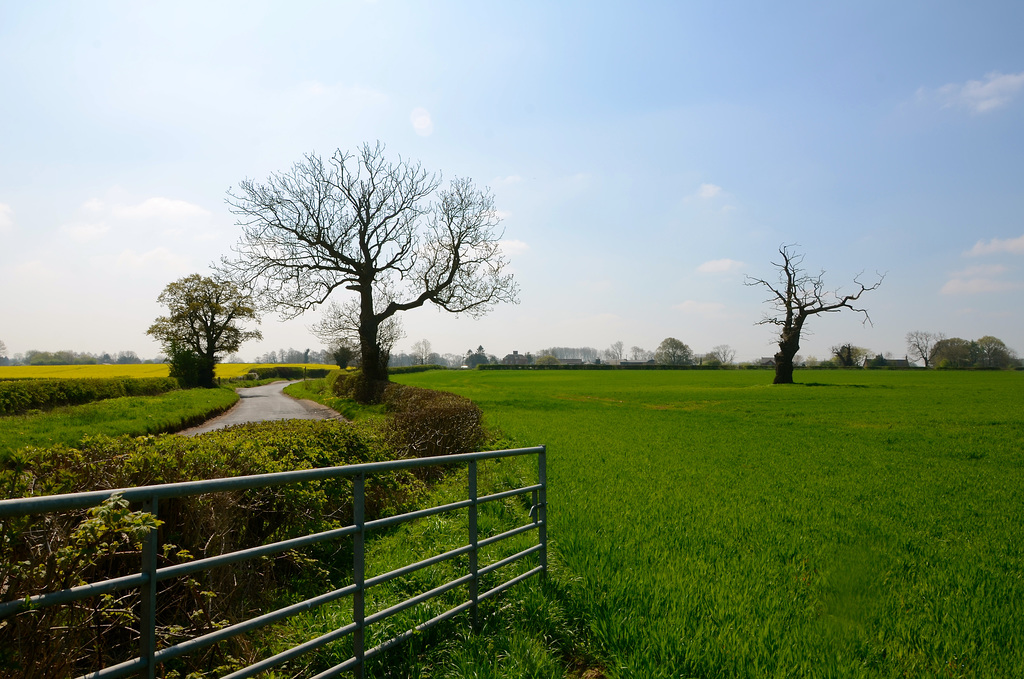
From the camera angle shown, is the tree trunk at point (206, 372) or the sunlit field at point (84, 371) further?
→ the sunlit field at point (84, 371)

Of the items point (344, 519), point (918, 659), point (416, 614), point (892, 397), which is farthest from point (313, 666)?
point (892, 397)

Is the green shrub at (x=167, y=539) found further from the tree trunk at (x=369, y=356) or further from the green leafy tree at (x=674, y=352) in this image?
the green leafy tree at (x=674, y=352)

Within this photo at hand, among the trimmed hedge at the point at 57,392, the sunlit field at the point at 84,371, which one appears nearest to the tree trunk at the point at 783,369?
the trimmed hedge at the point at 57,392

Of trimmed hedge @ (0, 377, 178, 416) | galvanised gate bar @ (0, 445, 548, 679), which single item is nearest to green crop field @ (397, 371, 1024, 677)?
galvanised gate bar @ (0, 445, 548, 679)

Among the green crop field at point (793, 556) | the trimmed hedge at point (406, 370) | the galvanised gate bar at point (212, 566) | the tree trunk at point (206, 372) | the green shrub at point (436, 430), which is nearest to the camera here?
the galvanised gate bar at point (212, 566)

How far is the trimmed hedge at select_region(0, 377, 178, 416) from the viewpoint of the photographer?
19062 mm

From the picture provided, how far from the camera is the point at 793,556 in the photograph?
5.91 meters

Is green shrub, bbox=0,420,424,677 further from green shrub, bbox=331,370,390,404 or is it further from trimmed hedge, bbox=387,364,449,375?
trimmed hedge, bbox=387,364,449,375

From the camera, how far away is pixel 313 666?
354 centimetres

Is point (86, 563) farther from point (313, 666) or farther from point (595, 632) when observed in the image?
point (595, 632)

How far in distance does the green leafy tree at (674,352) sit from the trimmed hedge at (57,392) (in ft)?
358

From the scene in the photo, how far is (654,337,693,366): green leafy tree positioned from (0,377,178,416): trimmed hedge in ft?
358

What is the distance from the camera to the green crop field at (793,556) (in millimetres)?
3777

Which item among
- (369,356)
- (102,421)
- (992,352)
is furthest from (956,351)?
(102,421)
